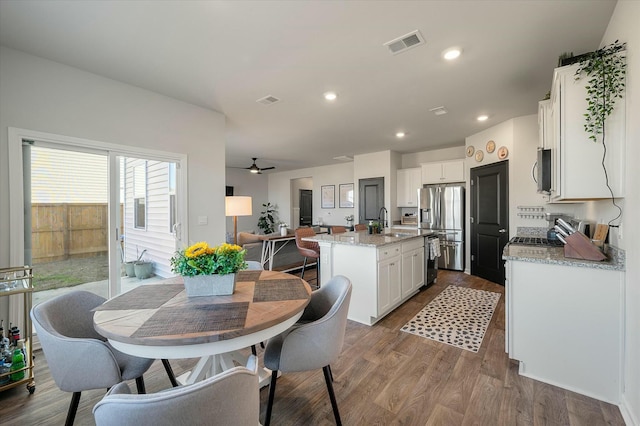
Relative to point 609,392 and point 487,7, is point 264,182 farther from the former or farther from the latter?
point 609,392

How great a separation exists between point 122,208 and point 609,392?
14.7 ft

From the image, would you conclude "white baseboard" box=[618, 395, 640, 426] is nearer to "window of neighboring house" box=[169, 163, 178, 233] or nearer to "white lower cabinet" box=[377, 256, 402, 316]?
"white lower cabinet" box=[377, 256, 402, 316]

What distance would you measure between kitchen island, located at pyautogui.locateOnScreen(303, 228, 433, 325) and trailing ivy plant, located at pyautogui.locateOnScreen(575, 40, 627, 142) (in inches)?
74.2

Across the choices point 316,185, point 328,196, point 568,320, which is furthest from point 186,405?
point 316,185

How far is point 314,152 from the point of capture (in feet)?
21.2

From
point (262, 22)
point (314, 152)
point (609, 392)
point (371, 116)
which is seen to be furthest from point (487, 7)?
point (314, 152)

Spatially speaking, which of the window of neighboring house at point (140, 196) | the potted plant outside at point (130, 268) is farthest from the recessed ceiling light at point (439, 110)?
the potted plant outside at point (130, 268)

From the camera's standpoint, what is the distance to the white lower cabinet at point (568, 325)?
173cm

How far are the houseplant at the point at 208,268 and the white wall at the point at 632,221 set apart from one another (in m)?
2.31

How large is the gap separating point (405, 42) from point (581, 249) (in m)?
2.06

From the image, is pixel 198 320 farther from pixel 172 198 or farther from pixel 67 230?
pixel 172 198

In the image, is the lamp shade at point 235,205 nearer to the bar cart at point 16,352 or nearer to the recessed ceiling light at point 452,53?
the bar cart at point 16,352

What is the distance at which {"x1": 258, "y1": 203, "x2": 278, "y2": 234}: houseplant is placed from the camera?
9070 mm

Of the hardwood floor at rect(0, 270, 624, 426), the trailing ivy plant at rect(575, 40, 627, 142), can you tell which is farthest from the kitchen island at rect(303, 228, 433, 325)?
the trailing ivy plant at rect(575, 40, 627, 142)
